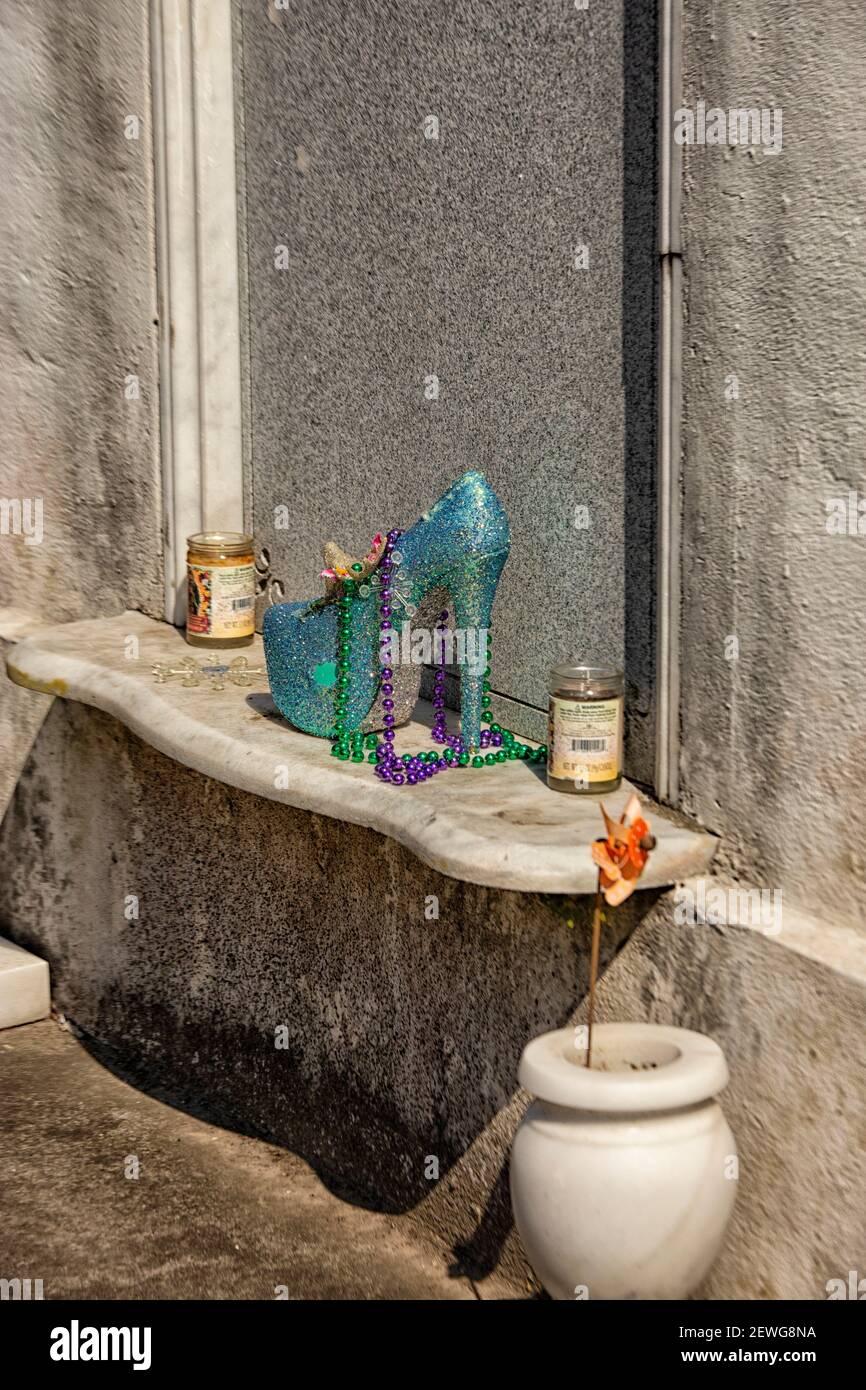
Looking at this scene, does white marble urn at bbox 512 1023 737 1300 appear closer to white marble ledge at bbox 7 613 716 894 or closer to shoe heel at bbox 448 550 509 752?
white marble ledge at bbox 7 613 716 894

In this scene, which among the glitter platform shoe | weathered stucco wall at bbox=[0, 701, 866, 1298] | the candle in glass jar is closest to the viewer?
weathered stucco wall at bbox=[0, 701, 866, 1298]

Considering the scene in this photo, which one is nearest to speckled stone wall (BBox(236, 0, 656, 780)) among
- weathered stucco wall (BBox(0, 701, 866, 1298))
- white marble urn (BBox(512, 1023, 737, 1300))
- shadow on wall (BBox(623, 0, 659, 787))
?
shadow on wall (BBox(623, 0, 659, 787))

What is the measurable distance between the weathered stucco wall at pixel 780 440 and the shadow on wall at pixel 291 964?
30 centimetres

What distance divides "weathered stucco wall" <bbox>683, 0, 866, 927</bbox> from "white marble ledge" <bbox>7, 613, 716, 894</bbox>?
17 cm

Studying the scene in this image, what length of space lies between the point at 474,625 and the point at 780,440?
695 millimetres

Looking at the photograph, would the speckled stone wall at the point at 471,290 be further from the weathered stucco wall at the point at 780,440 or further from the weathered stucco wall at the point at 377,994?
the weathered stucco wall at the point at 377,994

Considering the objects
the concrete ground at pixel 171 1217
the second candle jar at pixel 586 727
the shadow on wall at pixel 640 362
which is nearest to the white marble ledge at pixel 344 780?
the second candle jar at pixel 586 727

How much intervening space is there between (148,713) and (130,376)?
3.31 feet

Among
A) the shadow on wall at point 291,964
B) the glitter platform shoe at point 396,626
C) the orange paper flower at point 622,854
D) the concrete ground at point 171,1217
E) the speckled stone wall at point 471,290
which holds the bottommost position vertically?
the concrete ground at point 171,1217

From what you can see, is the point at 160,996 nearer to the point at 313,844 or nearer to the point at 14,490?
the point at 313,844

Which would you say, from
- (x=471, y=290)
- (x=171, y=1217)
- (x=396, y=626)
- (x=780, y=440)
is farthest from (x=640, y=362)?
(x=171, y=1217)

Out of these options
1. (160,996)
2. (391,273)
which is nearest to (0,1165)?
(160,996)

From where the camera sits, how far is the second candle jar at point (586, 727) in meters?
2.49

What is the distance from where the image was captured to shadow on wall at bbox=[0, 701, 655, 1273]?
2.78 m
